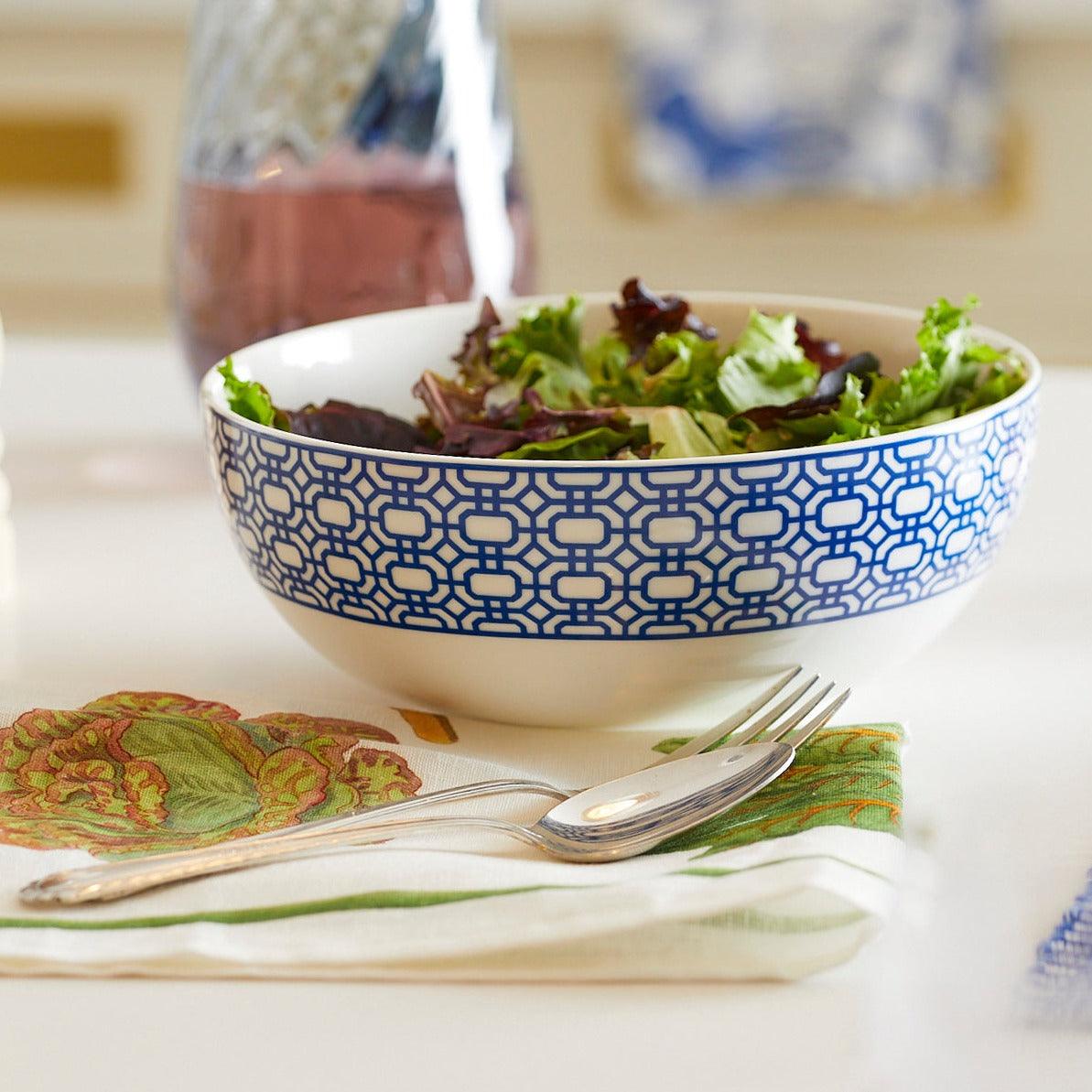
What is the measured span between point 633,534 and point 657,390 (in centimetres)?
24

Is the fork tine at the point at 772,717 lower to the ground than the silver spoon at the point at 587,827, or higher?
higher

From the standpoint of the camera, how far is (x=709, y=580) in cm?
61

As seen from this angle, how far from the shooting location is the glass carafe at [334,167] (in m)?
1.06

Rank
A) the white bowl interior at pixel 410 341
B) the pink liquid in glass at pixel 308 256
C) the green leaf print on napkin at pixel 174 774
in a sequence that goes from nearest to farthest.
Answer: the green leaf print on napkin at pixel 174 774
the white bowl interior at pixel 410 341
the pink liquid in glass at pixel 308 256

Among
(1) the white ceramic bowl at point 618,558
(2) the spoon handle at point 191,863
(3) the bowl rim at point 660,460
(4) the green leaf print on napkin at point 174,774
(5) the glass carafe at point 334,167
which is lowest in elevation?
(4) the green leaf print on napkin at point 174,774

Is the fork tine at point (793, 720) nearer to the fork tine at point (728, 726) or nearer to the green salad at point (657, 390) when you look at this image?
the fork tine at point (728, 726)

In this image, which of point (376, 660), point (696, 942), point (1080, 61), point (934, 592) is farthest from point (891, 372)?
point (1080, 61)

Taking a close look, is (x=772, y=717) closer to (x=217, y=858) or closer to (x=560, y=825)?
(x=560, y=825)

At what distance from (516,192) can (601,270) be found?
2.66m

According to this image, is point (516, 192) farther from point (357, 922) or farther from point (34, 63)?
point (34, 63)

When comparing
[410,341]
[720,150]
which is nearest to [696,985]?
[410,341]

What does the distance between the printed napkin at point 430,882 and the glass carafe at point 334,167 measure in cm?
50

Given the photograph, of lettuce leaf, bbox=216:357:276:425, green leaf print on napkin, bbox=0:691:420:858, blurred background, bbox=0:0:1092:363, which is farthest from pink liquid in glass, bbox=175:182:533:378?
blurred background, bbox=0:0:1092:363

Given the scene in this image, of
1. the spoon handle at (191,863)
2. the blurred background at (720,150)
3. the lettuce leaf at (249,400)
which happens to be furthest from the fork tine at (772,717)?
the blurred background at (720,150)
